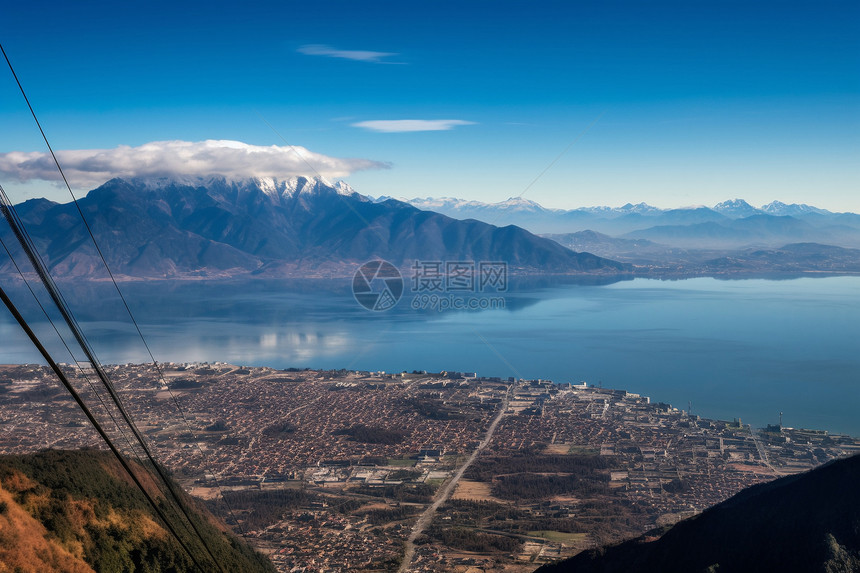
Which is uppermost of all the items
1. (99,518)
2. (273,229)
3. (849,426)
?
(273,229)

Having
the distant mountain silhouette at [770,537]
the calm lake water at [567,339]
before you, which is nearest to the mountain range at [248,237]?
the calm lake water at [567,339]

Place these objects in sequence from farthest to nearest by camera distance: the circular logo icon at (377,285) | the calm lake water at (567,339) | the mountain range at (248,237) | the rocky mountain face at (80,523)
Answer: the mountain range at (248,237)
the circular logo icon at (377,285)
the calm lake water at (567,339)
the rocky mountain face at (80,523)

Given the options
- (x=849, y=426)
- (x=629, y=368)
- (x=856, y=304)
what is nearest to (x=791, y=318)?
(x=856, y=304)

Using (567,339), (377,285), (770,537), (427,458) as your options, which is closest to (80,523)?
(770,537)

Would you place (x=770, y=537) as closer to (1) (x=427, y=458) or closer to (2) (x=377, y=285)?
(1) (x=427, y=458)

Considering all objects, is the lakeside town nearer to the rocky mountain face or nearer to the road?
the road

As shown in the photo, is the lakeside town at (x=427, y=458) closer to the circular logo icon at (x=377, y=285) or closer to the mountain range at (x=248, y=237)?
the circular logo icon at (x=377, y=285)

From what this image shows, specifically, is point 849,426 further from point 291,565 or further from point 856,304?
point 856,304
